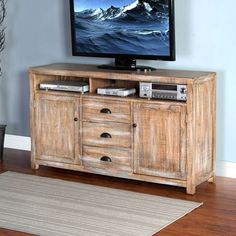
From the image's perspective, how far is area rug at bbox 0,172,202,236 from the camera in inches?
145

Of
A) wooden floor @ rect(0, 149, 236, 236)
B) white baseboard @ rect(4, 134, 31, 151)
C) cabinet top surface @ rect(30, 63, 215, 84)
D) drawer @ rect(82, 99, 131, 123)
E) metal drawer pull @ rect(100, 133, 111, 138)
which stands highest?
cabinet top surface @ rect(30, 63, 215, 84)

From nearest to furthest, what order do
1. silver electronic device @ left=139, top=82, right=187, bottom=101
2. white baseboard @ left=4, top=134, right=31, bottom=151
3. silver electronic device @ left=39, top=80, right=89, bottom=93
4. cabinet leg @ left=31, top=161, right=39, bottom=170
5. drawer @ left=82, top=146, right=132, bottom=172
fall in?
silver electronic device @ left=139, top=82, right=187, bottom=101
drawer @ left=82, top=146, right=132, bottom=172
silver electronic device @ left=39, top=80, right=89, bottom=93
cabinet leg @ left=31, top=161, right=39, bottom=170
white baseboard @ left=4, top=134, right=31, bottom=151

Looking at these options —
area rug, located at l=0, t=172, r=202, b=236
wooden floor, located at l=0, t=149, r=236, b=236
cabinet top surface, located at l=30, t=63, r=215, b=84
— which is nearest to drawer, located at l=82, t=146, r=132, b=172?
wooden floor, located at l=0, t=149, r=236, b=236

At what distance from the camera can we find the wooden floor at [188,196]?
367 centimetres

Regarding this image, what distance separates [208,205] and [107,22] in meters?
1.58

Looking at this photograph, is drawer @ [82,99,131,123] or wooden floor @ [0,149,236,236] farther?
drawer @ [82,99,131,123]

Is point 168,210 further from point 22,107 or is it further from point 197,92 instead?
point 22,107

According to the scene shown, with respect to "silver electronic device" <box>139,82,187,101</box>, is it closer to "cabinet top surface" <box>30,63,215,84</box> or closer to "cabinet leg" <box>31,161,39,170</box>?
"cabinet top surface" <box>30,63,215,84</box>

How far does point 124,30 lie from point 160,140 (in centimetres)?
88

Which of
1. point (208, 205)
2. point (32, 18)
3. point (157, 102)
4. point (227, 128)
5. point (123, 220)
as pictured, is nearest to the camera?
point (123, 220)

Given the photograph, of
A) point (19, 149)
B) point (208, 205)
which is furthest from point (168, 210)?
point (19, 149)

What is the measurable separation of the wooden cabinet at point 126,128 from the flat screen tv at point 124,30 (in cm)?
16

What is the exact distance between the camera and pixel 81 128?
4746mm

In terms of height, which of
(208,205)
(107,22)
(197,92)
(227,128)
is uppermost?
(107,22)
